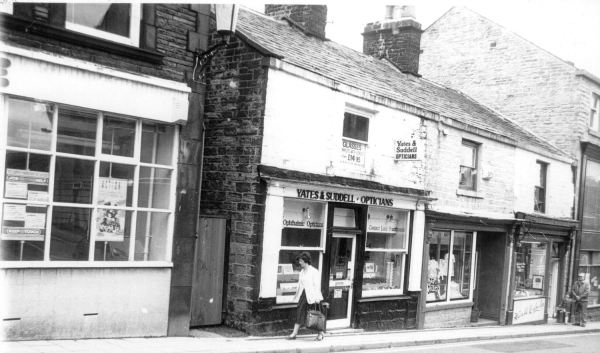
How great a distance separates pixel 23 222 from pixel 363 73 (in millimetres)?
10142

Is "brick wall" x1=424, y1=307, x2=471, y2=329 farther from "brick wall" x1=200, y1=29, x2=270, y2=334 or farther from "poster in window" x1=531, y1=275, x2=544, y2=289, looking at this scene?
"brick wall" x1=200, y1=29, x2=270, y2=334

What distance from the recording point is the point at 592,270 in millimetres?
24812

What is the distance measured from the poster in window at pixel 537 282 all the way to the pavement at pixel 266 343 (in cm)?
504

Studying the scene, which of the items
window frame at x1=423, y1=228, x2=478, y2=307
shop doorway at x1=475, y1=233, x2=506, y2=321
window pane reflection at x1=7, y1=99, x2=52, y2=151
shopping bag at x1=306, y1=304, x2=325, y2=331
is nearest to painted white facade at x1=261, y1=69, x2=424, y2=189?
shopping bag at x1=306, y1=304, x2=325, y2=331

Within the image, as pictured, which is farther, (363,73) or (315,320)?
(363,73)

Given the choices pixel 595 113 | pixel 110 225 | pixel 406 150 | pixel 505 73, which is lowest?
pixel 110 225

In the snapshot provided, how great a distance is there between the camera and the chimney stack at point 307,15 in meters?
17.5

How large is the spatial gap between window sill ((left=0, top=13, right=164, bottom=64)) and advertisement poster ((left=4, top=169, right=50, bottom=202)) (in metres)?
1.95

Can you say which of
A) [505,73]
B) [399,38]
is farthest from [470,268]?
[505,73]

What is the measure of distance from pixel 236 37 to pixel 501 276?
11908mm

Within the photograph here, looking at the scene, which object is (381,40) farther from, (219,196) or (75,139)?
(75,139)

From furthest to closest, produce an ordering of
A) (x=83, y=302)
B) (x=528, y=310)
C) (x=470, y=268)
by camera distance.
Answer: (x=528, y=310)
(x=470, y=268)
(x=83, y=302)

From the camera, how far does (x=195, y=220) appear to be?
10914 mm

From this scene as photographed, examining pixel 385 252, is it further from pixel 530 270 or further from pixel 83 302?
pixel 530 270
